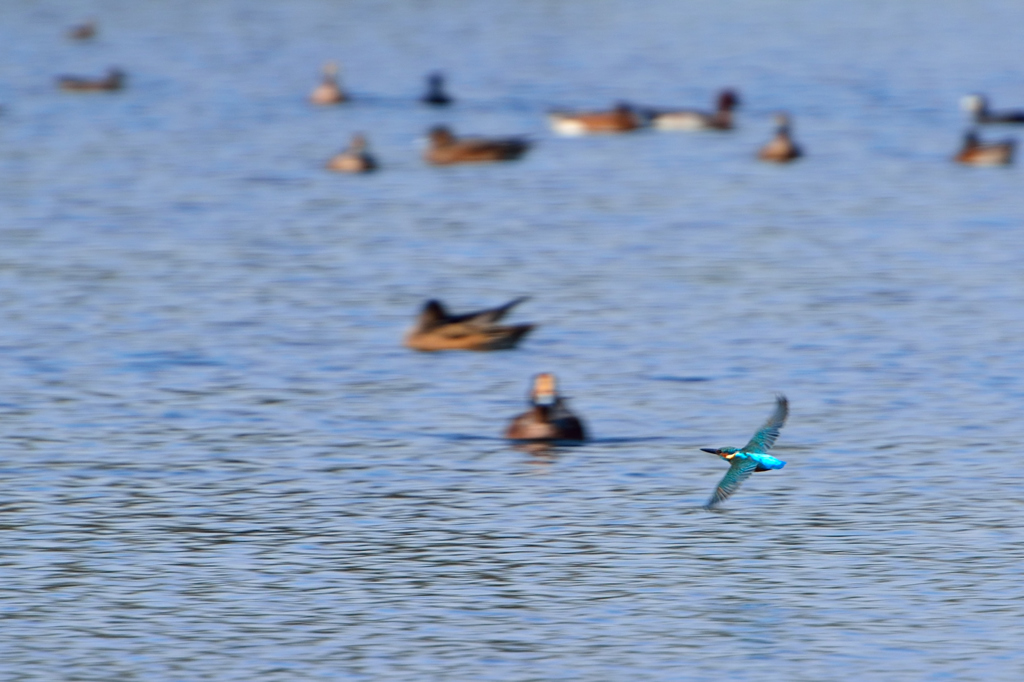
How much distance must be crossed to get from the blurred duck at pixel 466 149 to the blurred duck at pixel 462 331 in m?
14.7

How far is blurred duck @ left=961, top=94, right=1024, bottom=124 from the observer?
39250 mm

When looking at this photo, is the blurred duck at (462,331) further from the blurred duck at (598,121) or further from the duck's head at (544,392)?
the blurred duck at (598,121)

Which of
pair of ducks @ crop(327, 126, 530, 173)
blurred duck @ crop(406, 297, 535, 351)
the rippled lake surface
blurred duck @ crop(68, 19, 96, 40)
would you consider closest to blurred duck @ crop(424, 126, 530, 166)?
pair of ducks @ crop(327, 126, 530, 173)

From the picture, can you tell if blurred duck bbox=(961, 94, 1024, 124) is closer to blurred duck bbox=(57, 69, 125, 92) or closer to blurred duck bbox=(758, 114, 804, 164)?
blurred duck bbox=(758, 114, 804, 164)

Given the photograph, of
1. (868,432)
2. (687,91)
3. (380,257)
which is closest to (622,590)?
(868,432)

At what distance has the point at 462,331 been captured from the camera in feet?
62.6

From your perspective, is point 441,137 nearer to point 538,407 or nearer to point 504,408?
point 504,408

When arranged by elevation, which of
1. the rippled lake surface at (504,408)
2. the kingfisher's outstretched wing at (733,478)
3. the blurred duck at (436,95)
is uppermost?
the kingfisher's outstretched wing at (733,478)

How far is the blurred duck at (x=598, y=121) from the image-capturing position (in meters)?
38.6

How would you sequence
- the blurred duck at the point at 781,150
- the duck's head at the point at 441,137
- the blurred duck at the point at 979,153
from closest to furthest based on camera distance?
1. the blurred duck at the point at 979,153
2. the blurred duck at the point at 781,150
3. the duck's head at the point at 441,137

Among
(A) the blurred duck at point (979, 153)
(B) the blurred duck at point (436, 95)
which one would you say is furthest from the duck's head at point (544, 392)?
(B) the blurred duck at point (436, 95)

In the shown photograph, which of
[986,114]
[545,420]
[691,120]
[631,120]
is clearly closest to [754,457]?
[545,420]

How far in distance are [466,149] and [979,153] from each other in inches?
356

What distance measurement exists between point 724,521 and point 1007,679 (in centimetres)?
334
